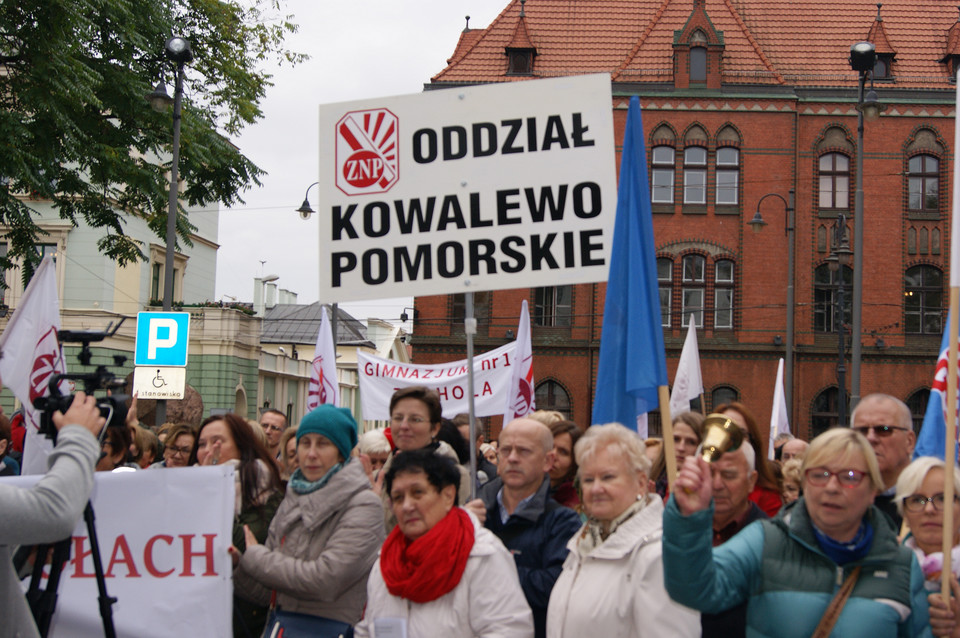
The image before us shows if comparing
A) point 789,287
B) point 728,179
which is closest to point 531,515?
point 789,287

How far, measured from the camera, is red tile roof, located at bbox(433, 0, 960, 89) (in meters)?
38.3

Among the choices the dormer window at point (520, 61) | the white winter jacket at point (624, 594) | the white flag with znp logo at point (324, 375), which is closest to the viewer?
the white winter jacket at point (624, 594)

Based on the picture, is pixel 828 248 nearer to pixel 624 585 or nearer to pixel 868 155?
pixel 868 155

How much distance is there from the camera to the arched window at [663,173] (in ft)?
122

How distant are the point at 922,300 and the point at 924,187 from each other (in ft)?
12.8

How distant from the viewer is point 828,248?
37062 mm

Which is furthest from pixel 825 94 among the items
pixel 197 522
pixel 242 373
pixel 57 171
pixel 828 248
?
pixel 197 522

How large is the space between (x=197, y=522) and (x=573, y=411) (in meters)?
31.7

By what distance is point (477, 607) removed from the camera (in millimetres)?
4055

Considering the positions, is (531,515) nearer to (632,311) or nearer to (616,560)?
(616,560)

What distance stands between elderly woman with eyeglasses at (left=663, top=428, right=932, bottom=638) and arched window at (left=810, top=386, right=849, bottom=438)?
33884 millimetres

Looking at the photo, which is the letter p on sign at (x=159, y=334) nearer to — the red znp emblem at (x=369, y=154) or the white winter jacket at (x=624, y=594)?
the red znp emblem at (x=369, y=154)

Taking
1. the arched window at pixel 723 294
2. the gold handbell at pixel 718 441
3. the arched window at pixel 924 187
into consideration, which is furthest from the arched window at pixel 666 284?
the gold handbell at pixel 718 441

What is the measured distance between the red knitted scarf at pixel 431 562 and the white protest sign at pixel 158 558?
3.23 ft
